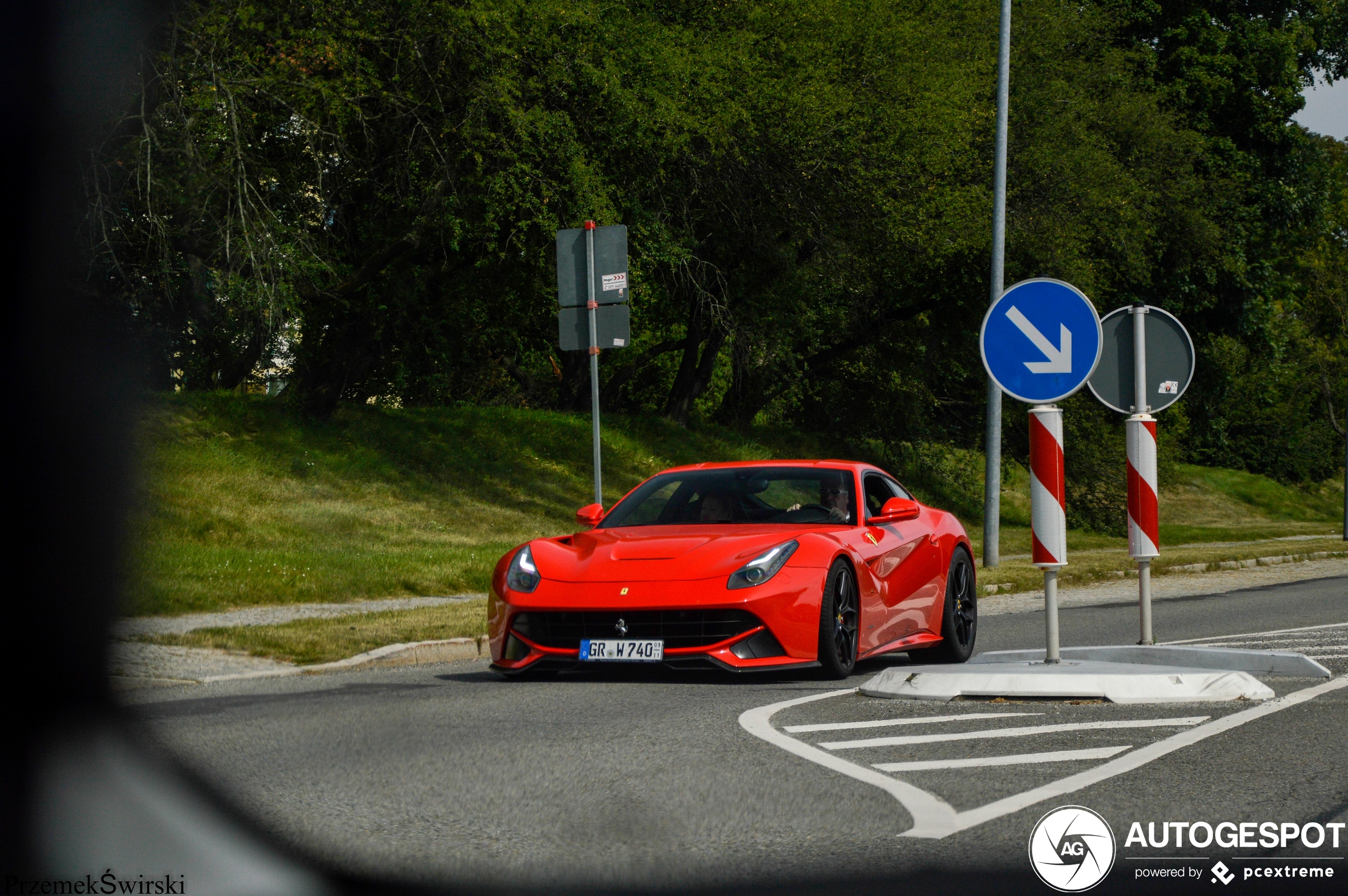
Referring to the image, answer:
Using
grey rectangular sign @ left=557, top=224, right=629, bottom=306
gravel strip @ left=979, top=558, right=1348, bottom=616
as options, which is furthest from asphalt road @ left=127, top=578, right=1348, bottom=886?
gravel strip @ left=979, top=558, right=1348, bottom=616

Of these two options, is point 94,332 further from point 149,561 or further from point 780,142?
point 780,142

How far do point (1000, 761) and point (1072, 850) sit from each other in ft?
5.72

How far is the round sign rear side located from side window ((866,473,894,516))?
66.7 inches

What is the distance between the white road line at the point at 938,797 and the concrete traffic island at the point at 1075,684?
24 centimetres

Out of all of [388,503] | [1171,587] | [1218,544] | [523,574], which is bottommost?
[1218,544]

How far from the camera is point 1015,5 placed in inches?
1367

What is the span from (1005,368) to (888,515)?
139cm

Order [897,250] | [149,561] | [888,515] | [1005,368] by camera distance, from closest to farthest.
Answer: [1005,368], [888,515], [149,561], [897,250]

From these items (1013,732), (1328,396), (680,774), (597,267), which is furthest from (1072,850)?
(1328,396)

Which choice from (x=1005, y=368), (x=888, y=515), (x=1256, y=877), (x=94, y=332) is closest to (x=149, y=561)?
(x=94, y=332)

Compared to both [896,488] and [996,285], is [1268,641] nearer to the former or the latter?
[896,488]

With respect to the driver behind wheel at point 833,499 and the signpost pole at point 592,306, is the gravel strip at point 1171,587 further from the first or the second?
the driver behind wheel at point 833,499

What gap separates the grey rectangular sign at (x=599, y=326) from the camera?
1433 cm

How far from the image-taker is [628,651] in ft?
29.6
